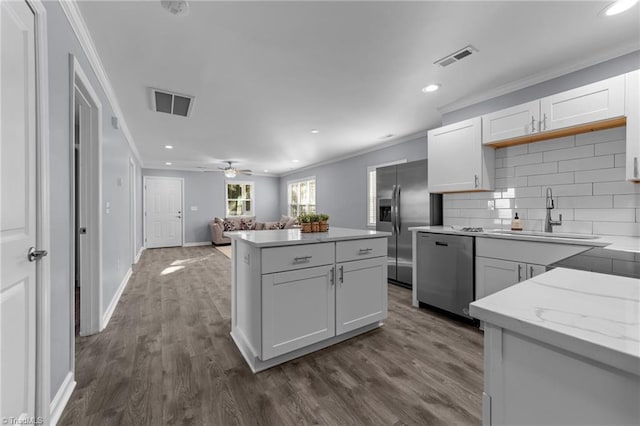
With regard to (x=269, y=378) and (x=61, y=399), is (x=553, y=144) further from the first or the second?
(x=61, y=399)

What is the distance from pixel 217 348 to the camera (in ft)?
7.50

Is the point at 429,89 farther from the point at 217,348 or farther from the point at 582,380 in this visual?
the point at 217,348

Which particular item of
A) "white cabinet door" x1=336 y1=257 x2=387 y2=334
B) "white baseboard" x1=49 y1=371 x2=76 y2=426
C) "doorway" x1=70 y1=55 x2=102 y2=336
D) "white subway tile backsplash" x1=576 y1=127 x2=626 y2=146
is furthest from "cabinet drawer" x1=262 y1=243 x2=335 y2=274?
"white subway tile backsplash" x1=576 y1=127 x2=626 y2=146

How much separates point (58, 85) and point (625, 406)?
8.42 feet

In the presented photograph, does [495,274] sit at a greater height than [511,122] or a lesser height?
lesser

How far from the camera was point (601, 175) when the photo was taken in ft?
7.65

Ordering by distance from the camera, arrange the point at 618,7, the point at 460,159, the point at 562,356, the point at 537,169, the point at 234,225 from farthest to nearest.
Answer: the point at 234,225, the point at 460,159, the point at 537,169, the point at 618,7, the point at 562,356

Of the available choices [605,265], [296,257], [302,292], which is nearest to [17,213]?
[296,257]

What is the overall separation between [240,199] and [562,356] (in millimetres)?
9450

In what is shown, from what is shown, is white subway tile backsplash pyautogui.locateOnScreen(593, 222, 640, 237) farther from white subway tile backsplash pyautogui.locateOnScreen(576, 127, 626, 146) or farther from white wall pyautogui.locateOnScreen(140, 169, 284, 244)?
white wall pyautogui.locateOnScreen(140, 169, 284, 244)

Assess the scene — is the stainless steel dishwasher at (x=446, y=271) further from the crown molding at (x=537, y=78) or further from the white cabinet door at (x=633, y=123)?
the crown molding at (x=537, y=78)

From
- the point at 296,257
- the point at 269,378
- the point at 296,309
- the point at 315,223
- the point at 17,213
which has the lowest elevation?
the point at 269,378

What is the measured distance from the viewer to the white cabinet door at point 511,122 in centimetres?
253

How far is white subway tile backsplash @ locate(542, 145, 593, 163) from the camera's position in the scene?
242 cm
